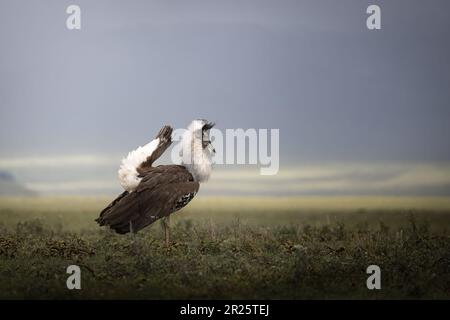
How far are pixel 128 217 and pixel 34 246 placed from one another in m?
2.25

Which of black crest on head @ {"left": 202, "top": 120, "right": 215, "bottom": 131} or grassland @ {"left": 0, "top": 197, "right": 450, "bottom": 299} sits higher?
black crest on head @ {"left": 202, "top": 120, "right": 215, "bottom": 131}

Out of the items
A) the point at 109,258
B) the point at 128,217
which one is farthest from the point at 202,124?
the point at 109,258

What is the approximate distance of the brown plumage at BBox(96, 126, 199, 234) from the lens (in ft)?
37.3

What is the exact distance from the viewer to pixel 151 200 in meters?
11.6

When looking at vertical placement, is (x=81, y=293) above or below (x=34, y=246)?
below

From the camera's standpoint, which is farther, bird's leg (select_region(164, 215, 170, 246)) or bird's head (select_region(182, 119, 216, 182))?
bird's head (select_region(182, 119, 216, 182))

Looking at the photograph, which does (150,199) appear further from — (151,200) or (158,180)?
(158,180)

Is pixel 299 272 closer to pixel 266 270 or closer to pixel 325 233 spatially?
pixel 266 270

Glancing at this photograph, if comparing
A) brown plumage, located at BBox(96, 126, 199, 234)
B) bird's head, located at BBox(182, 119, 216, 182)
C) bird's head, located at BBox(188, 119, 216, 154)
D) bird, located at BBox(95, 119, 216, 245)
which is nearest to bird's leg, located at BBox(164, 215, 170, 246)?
bird, located at BBox(95, 119, 216, 245)

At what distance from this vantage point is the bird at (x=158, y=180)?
11.4 meters

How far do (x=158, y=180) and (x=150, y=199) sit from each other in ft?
1.33

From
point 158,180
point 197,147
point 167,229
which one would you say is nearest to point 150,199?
point 158,180

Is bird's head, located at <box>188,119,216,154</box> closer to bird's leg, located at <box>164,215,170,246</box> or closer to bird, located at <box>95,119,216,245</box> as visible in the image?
bird, located at <box>95,119,216,245</box>
